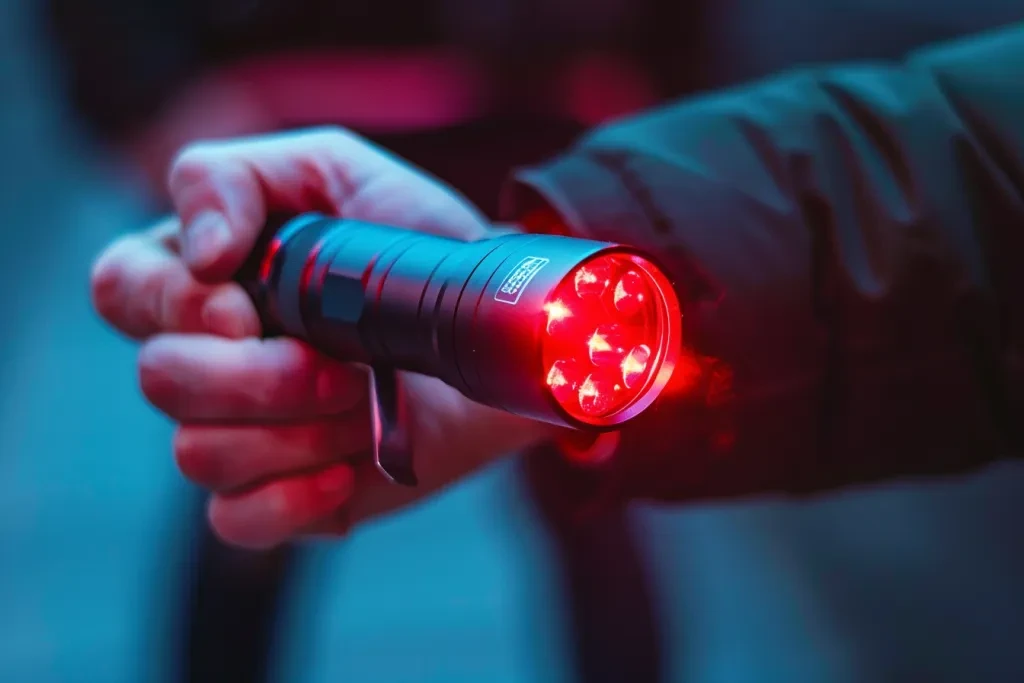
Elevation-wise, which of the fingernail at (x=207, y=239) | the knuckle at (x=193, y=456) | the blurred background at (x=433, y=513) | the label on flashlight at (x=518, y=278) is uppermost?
the label on flashlight at (x=518, y=278)

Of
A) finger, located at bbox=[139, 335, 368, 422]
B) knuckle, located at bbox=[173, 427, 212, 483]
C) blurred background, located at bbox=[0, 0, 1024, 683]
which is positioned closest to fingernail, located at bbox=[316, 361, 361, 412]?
finger, located at bbox=[139, 335, 368, 422]

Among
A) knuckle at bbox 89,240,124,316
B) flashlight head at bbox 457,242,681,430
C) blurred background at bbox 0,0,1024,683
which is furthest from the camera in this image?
blurred background at bbox 0,0,1024,683

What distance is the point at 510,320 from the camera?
1.29 feet

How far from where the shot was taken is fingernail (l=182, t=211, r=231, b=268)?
67cm

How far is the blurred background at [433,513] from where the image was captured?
1358 millimetres

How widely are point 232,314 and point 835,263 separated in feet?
1.55

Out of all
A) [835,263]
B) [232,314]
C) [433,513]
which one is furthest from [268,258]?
[433,513]

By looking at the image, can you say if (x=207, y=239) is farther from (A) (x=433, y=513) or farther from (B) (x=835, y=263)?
(A) (x=433, y=513)

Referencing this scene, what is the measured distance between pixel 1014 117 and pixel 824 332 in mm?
203

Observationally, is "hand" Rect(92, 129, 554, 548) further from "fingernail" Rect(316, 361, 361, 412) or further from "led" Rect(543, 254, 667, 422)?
"led" Rect(543, 254, 667, 422)

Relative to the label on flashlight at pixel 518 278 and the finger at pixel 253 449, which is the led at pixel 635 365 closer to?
the label on flashlight at pixel 518 278

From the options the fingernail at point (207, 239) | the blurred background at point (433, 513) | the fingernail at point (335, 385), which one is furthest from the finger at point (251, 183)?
the blurred background at point (433, 513)

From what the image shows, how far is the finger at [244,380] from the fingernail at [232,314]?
11 millimetres

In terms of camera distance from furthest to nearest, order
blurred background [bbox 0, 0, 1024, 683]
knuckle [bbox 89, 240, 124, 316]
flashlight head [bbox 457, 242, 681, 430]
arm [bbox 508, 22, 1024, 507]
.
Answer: blurred background [bbox 0, 0, 1024, 683] < knuckle [bbox 89, 240, 124, 316] < arm [bbox 508, 22, 1024, 507] < flashlight head [bbox 457, 242, 681, 430]
